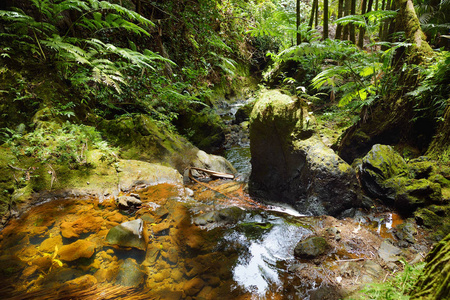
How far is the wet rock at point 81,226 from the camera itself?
228cm

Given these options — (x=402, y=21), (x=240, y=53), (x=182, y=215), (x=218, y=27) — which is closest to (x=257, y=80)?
(x=240, y=53)

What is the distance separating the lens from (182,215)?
3094 mm

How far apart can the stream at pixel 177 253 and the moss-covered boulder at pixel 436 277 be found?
1.08m

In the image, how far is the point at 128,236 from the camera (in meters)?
2.31

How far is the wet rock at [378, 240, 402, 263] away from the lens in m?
2.27

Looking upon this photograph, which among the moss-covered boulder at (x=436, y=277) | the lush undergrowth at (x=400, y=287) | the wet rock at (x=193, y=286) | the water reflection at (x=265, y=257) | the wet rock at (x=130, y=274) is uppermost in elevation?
the moss-covered boulder at (x=436, y=277)

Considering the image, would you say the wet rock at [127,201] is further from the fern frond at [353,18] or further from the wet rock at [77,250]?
the fern frond at [353,18]

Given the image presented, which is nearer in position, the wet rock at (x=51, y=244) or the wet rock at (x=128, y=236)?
the wet rock at (x=51, y=244)

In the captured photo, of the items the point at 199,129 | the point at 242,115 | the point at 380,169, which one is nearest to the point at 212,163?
the point at 199,129

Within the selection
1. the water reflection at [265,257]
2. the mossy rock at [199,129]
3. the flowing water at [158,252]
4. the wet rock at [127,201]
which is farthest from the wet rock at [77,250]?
the mossy rock at [199,129]

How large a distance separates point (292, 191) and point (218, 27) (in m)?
9.10

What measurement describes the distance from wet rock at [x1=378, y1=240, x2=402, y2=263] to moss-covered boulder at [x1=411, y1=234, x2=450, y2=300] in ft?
4.96

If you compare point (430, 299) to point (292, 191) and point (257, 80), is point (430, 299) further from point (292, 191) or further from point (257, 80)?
point (257, 80)

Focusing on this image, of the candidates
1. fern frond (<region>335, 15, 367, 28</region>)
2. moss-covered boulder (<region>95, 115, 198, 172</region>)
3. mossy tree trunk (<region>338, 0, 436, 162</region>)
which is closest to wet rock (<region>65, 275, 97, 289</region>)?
moss-covered boulder (<region>95, 115, 198, 172</region>)
